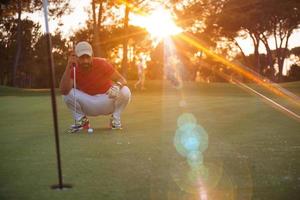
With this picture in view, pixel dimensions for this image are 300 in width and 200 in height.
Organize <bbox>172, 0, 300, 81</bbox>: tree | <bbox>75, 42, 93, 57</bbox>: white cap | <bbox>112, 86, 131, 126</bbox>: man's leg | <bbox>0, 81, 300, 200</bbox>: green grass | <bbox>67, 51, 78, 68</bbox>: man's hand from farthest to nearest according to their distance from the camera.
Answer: <bbox>172, 0, 300, 81</bbox>: tree
<bbox>112, 86, 131, 126</bbox>: man's leg
<bbox>67, 51, 78, 68</bbox>: man's hand
<bbox>75, 42, 93, 57</bbox>: white cap
<bbox>0, 81, 300, 200</bbox>: green grass

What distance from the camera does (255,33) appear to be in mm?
61344

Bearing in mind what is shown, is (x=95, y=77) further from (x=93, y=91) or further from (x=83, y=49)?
(x=83, y=49)

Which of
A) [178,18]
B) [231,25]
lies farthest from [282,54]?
[178,18]

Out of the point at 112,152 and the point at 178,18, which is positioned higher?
the point at 178,18

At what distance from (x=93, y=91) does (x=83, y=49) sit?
900 mm

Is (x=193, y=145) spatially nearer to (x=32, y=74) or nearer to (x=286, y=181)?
(x=286, y=181)

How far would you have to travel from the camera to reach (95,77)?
360 inches

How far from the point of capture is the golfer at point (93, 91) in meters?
9.01

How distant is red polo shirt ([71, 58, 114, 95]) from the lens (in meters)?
9.11

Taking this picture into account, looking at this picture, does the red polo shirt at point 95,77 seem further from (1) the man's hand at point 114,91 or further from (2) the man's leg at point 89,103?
(1) the man's hand at point 114,91

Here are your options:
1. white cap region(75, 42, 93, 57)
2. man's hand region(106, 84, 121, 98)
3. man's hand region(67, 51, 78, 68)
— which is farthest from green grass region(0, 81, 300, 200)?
white cap region(75, 42, 93, 57)

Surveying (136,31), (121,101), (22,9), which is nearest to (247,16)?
(136,31)

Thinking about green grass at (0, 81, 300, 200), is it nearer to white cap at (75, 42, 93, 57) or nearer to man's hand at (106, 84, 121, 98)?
man's hand at (106, 84, 121, 98)

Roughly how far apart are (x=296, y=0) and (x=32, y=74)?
106 ft
